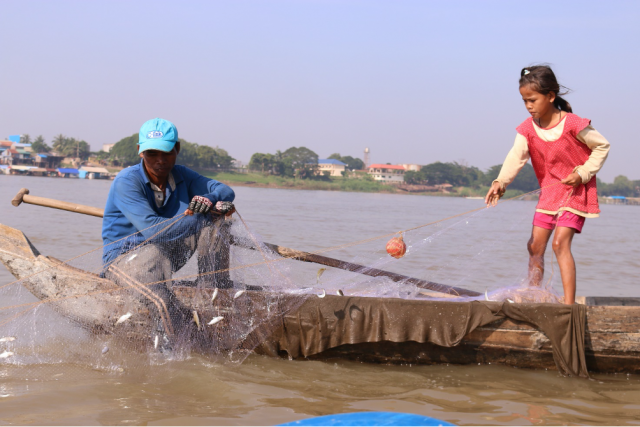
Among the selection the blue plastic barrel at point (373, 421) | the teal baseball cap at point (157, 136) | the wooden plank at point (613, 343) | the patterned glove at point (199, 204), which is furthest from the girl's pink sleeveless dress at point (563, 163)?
the teal baseball cap at point (157, 136)

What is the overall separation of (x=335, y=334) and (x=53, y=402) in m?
1.54

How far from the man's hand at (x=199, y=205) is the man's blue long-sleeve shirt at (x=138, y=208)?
7 centimetres

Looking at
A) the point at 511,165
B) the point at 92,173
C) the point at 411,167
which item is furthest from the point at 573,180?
the point at 411,167

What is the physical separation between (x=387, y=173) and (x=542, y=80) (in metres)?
88.2

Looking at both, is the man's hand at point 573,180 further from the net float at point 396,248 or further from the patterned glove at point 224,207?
the patterned glove at point 224,207

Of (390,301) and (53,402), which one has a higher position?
(390,301)

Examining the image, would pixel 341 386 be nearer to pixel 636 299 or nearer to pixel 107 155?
pixel 636 299

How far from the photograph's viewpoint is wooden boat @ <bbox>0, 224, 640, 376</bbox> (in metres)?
3.12

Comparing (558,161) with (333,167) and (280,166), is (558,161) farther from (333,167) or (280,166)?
(333,167)

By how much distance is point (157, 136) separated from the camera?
3131 mm

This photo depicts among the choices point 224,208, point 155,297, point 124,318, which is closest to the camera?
point 124,318

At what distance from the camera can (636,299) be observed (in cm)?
416

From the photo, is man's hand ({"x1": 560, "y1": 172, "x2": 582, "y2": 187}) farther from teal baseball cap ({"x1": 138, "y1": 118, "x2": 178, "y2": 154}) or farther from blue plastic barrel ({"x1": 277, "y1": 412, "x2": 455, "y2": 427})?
teal baseball cap ({"x1": 138, "y1": 118, "x2": 178, "y2": 154})

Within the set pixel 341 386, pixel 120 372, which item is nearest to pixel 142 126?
pixel 120 372
